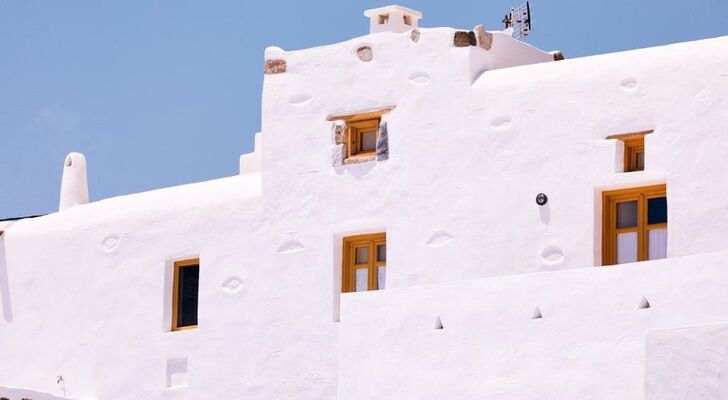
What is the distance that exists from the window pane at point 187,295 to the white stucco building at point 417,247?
26 mm

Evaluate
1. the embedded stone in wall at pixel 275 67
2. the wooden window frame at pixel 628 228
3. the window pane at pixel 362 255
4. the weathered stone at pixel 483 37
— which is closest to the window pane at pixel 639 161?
the wooden window frame at pixel 628 228

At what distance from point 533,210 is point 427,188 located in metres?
1.56

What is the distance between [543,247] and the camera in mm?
25641

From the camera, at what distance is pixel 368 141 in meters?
27.7

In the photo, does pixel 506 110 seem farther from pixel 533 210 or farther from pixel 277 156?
pixel 277 156

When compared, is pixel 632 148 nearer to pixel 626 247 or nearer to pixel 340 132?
pixel 626 247

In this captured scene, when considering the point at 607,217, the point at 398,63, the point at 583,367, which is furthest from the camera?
the point at 398,63

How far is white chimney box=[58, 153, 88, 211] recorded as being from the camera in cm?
3133

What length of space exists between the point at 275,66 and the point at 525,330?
251 inches

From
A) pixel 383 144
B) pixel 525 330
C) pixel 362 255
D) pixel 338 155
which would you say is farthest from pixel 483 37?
pixel 525 330

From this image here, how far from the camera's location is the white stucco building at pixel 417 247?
2336cm

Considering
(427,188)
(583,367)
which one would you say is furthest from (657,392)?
(427,188)

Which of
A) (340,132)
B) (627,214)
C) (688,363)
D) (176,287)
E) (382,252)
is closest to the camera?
(688,363)

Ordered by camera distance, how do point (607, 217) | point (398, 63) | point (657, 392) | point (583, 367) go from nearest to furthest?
1. point (657, 392)
2. point (583, 367)
3. point (607, 217)
4. point (398, 63)
